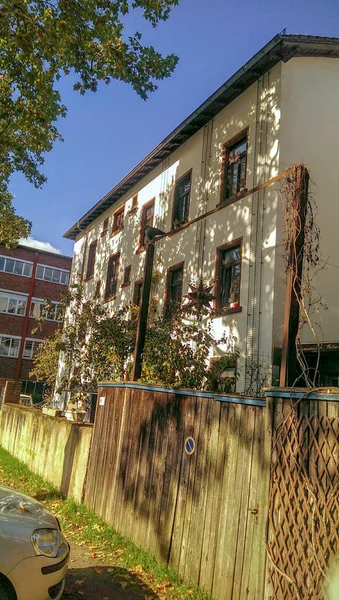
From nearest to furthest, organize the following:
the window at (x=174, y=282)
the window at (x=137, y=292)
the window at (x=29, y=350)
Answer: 1. the window at (x=174, y=282)
2. the window at (x=137, y=292)
3. the window at (x=29, y=350)

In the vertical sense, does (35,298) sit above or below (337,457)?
above

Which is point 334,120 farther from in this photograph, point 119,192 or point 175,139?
point 119,192

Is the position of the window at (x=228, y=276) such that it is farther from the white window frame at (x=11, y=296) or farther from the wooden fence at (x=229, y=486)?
the white window frame at (x=11, y=296)

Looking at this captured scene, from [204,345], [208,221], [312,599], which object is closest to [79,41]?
[208,221]

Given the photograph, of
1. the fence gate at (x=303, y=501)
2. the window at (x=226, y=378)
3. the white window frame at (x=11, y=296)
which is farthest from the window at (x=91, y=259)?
the fence gate at (x=303, y=501)

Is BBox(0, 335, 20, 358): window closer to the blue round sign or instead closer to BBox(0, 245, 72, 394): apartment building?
BBox(0, 245, 72, 394): apartment building

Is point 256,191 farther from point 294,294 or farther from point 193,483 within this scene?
point 193,483

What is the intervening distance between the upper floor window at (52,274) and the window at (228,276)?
2726 cm

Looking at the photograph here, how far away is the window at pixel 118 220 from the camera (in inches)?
866

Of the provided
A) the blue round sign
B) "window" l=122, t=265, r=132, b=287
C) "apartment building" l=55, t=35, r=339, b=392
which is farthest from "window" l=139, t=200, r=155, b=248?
the blue round sign

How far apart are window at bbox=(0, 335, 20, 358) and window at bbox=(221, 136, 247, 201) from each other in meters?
26.7

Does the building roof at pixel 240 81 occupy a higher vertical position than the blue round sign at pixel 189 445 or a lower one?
higher

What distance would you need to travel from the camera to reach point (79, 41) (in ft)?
32.8

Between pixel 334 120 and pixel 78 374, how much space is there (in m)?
11.6
